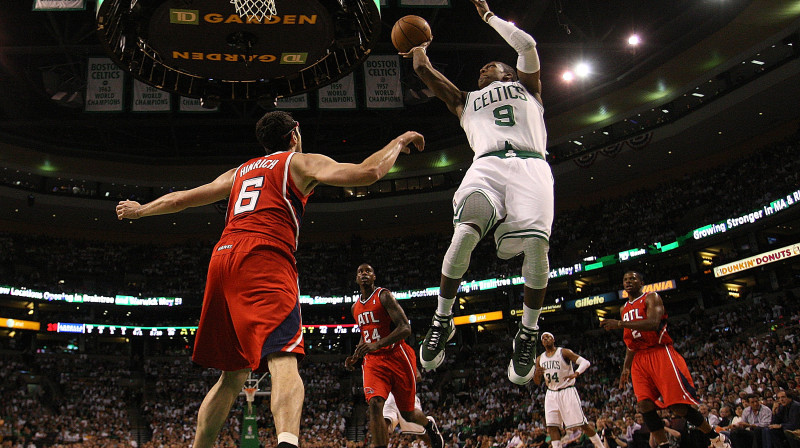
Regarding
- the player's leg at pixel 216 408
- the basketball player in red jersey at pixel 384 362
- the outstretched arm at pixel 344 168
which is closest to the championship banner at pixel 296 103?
the basketball player in red jersey at pixel 384 362

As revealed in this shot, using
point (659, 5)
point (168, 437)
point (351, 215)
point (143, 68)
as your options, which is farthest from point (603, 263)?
point (143, 68)

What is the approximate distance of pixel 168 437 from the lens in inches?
Answer: 937

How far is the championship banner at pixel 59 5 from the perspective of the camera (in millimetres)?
13453

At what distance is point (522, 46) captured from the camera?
5.09 meters

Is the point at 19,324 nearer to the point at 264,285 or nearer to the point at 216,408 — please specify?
the point at 216,408

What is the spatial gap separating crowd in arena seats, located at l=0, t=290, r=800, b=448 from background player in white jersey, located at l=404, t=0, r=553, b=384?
8987mm

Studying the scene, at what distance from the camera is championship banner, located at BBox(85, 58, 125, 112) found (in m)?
19.5

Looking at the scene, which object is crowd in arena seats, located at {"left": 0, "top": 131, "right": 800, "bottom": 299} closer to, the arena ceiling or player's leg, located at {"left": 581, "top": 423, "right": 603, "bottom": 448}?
the arena ceiling

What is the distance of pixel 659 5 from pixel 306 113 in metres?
14.4

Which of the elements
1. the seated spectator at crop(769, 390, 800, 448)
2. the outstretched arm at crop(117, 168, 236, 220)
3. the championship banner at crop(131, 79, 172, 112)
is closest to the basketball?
the outstretched arm at crop(117, 168, 236, 220)

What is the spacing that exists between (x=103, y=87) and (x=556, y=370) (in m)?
16.1

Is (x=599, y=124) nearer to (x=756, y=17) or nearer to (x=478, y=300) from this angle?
(x=756, y=17)

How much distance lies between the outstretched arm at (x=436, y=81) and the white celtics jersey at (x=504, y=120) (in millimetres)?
174

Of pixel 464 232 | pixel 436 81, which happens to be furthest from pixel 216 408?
pixel 436 81
